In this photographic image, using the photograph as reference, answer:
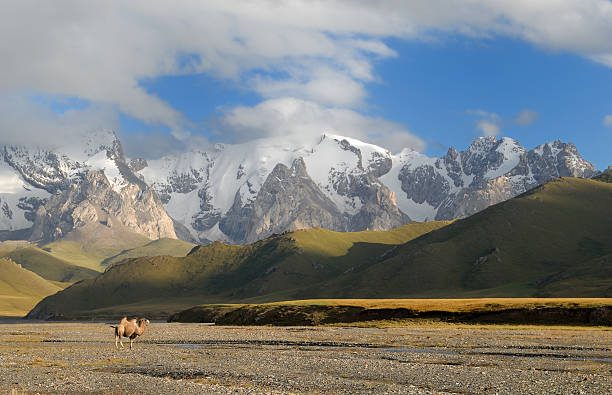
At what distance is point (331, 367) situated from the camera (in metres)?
48.6

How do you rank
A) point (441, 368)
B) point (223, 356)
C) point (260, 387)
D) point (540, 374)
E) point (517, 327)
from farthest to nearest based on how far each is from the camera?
point (517, 327)
point (223, 356)
point (441, 368)
point (540, 374)
point (260, 387)

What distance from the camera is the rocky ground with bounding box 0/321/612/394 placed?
37812 millimetres

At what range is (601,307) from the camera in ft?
330

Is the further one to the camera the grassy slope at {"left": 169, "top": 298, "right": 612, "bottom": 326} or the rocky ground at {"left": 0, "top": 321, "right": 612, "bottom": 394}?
the grassy slope at {"left": 169, "top": 298, "right": 612, "bottom": 326}

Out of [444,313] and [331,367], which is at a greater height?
[444,313]

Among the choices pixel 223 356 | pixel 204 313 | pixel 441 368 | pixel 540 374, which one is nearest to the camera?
pixel 540 374

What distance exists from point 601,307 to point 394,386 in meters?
73.1

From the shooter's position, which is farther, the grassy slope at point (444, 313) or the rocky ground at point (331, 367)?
the grassy slope at point (444, 313)

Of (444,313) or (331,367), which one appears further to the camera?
(444,313)

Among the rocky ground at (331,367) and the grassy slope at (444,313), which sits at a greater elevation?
the grassy slope at (444,313)

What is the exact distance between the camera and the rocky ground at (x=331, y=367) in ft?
124

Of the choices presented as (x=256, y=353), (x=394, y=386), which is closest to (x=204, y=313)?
(x=256, y=353)

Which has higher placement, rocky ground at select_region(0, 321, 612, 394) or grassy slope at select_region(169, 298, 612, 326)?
grassy slope at select_region(169, 298, 612, 326)

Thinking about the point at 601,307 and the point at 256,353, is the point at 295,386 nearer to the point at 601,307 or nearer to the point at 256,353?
the point at 256,353
